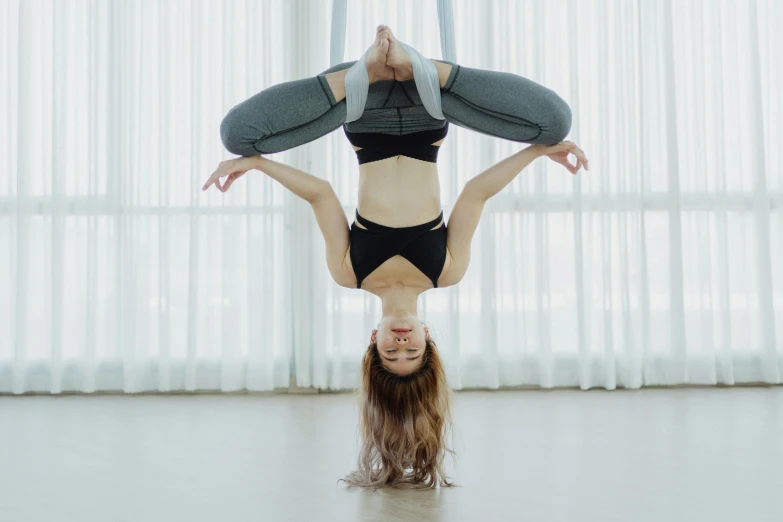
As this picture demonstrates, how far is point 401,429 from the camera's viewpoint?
2.64 m

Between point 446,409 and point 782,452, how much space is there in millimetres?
1436

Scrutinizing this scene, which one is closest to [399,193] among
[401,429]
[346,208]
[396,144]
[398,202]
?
[398,202]

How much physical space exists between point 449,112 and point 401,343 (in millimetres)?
855

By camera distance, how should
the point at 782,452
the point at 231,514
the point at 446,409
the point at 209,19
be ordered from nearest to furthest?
the point at 231,514 → the point at 446,409 → the point at 782,452 → the point at 209,19

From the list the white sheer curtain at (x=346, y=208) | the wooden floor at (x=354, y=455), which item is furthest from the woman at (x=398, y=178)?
the white sheer curtain at (x=346, y=208)

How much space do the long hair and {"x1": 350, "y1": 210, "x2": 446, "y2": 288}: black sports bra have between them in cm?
35

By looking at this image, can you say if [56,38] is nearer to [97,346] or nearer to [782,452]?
[97,346]

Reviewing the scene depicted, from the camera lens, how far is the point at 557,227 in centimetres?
451

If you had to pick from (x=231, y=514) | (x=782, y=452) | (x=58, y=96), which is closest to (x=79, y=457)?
(x=231, y=514)

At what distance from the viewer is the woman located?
252 centimetres

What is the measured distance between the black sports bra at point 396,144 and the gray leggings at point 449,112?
0.68 ft

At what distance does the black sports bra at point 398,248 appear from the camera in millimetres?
2703

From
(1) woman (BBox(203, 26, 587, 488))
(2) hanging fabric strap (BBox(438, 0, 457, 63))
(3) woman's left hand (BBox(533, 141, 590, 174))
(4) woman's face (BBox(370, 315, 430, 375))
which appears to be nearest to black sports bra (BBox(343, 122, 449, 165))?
(1) woman (BBox(203, 26, 587, 488))

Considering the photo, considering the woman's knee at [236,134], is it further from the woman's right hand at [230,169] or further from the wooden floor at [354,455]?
the wooden floor at [354,455]
